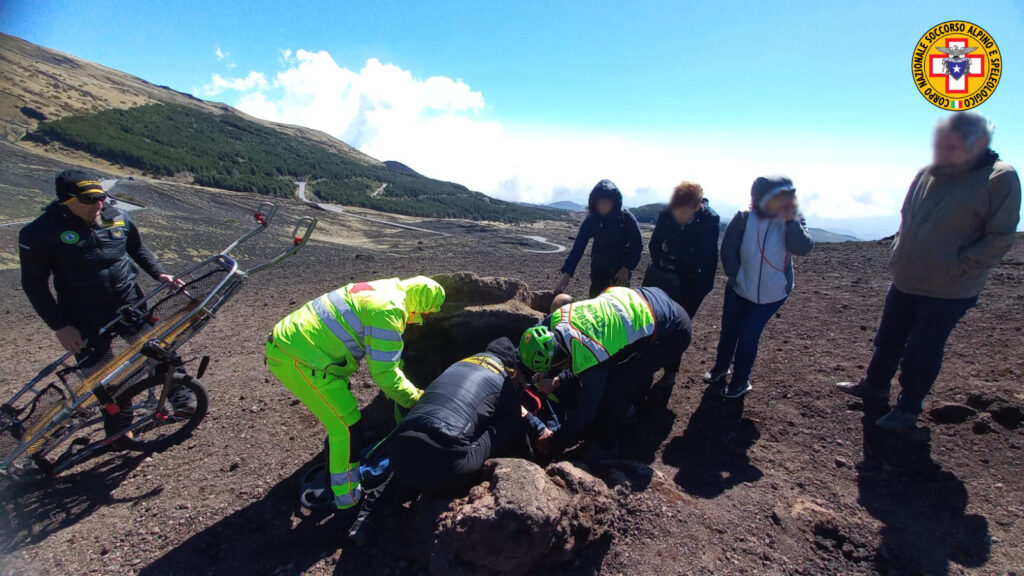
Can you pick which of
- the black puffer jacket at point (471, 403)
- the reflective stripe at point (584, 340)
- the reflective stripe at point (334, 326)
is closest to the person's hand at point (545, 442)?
the black puffer jacket at point (471, 403)

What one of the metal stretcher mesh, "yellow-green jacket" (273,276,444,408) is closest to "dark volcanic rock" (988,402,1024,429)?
"yellow-green jacket" (273,276,444,408)

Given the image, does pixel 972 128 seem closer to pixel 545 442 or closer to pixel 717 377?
pixel 717 377

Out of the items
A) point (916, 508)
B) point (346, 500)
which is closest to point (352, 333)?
point (346, 500)

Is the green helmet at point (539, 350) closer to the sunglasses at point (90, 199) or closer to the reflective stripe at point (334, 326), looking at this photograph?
the reflective stripe at point (334, 326)

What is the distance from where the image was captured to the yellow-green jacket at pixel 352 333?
3414mm

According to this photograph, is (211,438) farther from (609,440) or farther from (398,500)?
(609,440)

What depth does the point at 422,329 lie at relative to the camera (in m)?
5.60

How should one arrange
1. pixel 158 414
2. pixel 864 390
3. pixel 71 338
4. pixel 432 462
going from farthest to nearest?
1. pixel 864 390
2. pixel 158 414
3. pixel 71 338
4. pixel 432 462

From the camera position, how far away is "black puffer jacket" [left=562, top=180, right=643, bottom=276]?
5305 millimetres

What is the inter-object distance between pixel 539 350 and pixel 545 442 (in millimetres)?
959

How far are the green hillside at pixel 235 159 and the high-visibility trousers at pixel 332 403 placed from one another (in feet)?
145

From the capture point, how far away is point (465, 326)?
5.52 m

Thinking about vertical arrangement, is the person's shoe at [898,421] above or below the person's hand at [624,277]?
below

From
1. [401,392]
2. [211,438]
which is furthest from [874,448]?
[211,438]
